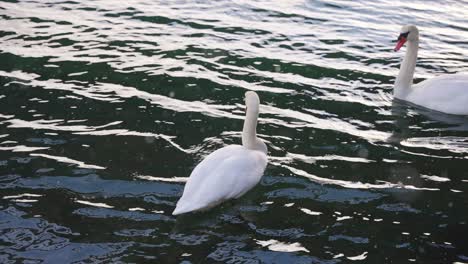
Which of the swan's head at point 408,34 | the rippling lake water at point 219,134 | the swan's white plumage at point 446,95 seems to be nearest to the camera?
the rippling lake water at point 219,134

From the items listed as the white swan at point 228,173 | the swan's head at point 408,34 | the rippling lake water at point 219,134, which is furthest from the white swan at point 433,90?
the white swan at point 228,173

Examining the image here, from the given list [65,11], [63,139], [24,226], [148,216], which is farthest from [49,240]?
[65,11]

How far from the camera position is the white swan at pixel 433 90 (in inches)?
513

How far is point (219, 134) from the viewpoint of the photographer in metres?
11.6

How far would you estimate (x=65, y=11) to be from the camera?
1825cm

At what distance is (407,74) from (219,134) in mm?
4325

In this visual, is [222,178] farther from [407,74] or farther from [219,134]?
[407,74]

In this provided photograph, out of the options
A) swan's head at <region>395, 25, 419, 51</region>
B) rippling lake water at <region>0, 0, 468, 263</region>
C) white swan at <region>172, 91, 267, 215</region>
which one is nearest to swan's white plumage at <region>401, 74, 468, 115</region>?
rippling lake water at <region>0, 0, 468, 263</region>

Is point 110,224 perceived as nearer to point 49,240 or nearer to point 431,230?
point 49,240

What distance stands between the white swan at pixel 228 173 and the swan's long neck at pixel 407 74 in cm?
426

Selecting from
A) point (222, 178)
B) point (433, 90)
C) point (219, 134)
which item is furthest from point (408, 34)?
point (222, 178)

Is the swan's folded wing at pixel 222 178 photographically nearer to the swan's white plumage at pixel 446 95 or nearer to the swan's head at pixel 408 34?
the swan's white plumage at pixel 446 95

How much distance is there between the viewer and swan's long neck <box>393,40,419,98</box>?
1374cm

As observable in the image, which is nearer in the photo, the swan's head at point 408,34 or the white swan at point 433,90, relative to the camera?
the white swan at point 433,90
